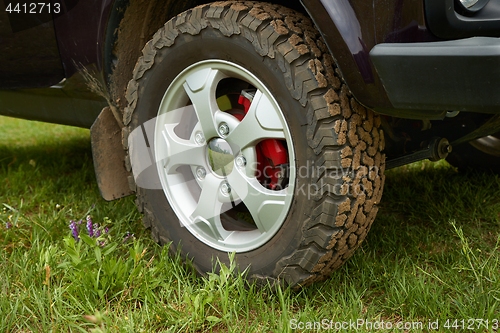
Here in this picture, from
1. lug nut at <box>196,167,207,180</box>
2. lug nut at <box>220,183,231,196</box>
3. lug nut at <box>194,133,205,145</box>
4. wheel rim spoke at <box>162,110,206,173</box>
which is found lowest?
lug nut at <box>220,183,231,196</box>

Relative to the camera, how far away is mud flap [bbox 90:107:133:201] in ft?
6.61

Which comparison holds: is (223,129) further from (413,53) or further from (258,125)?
(413,53)

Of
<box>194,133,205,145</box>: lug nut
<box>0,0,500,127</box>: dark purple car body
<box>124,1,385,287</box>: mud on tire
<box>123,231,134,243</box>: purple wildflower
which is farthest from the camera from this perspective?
<box>123,231,134,243</box>: purple wildflower

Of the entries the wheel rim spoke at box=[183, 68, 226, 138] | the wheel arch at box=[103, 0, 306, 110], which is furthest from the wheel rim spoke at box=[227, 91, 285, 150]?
the wheel arch at box=[103, 0, 306, 110]

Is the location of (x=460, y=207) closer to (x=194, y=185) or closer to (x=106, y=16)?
(x=194, y=185)

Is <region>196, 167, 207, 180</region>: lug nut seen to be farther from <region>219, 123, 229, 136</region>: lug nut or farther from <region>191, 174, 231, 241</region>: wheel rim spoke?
<region>219, 123, 229, 136</region>: lug nut

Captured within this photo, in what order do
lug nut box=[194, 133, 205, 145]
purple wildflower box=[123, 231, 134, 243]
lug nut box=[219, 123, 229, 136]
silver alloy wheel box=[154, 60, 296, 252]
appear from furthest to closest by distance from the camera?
1. purple wildflower box=[123, 231, 134, 243]
2. lug nut box=[194, 133, 205, 145]
3. lug nut box=[219, 123, 229, 136]
4. silver alloy wheel box=[154, 60, 296, 252]

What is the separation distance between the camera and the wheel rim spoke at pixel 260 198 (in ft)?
5.21

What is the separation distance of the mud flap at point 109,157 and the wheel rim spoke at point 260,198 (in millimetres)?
592

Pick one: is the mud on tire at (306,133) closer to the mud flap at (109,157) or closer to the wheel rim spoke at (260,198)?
the wheel rim spoke at (260,198)

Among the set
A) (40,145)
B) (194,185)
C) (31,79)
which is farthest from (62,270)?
(40,145)

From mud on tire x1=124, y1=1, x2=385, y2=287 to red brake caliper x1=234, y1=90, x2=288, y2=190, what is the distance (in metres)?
0.13

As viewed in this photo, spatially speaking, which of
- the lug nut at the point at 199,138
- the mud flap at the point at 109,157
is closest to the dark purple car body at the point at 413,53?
the lug nut at the point at 199,138

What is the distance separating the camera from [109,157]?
2.06 metres
